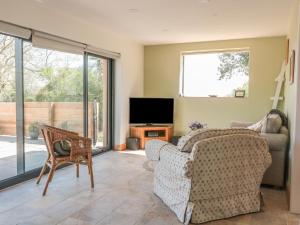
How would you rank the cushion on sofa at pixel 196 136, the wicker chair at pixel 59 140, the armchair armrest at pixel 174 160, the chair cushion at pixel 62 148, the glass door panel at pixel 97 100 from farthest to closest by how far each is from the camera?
the glass door panel at pixel 97 100 → the chair cushion at pixel 62 148 → the wicker chair at pixel 59 140 → the cushion on sofa at pixel 196 136 → the armchair armrest at pixel 174 160

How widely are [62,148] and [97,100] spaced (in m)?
2.22

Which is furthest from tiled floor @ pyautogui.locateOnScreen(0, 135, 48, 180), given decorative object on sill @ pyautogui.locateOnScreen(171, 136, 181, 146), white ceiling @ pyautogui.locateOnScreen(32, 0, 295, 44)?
decorative object on sill @ pyautogui.locateOnScreen(171, 136, 181, 146)

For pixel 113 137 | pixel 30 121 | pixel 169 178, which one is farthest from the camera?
pixel 113 137

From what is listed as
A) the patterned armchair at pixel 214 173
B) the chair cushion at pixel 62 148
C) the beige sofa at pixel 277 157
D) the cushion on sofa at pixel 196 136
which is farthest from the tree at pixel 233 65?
the chair cushion at pixel 62 148

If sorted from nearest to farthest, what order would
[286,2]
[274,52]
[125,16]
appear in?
[286,2], [125,16], [274,52]

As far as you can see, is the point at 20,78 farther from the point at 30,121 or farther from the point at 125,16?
the point at 125,16

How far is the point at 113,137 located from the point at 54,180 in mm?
2310

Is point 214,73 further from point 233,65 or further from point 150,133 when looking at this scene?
point 150,133

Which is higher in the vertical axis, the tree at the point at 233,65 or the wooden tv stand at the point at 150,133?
the tree at the point at 233,65

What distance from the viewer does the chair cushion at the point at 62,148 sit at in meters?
3.44

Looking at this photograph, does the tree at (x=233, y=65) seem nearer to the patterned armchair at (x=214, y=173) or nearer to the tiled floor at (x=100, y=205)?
the tiled floor at (x=100, y=205)

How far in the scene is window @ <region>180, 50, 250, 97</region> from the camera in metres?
6.09

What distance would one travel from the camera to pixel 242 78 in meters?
6.09

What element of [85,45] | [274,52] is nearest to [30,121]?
[85,45]
